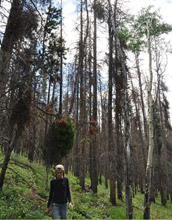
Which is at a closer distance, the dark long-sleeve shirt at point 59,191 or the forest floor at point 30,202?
the dark long-sleeve shirt at point 59,191

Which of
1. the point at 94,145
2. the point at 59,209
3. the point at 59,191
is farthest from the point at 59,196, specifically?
the point at 94,145

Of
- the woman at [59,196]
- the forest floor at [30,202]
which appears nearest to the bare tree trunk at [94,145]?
the forest floor at [30,202]

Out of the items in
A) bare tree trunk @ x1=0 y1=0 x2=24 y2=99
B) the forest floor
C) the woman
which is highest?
bare tree trunk @ x1=0 y1=0 x2=24 y2=99

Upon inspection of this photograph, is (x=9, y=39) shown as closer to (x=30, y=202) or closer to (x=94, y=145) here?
(x=30, y=202)

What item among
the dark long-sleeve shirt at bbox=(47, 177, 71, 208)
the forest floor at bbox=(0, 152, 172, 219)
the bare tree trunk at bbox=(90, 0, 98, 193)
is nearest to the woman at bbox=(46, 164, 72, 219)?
the dark long-sleeve shirt at bbox=(47, 177, 71, 208)

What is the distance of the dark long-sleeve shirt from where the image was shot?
4469 mm

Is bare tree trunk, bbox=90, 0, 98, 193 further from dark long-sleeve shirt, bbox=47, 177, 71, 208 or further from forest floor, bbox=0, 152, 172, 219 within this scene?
dark long-sleeve shirt, bbox=47, 177, 71, 208

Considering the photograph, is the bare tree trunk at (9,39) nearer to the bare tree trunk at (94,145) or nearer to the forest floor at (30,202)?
the forest floor at (30,202)

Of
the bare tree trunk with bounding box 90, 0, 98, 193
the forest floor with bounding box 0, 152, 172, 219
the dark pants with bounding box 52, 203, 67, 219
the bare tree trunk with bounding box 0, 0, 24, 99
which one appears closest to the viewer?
the dark pants with bounding box 52, 203, 67, 219

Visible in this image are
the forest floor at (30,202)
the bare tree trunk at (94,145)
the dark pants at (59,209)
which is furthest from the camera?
the bare tree trunk at (94,145)

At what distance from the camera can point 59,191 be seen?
178 inches

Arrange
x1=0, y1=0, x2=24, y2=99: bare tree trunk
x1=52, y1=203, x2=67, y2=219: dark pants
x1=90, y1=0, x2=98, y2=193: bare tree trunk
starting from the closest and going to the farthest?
x1=52, y1=203, x2=67, y2=219: dark pants, x1=0, y1=0, x2=24, y2=99: bare tree trunk, x1=90, y1=0, x2=98, y2=193: bare tree trunk

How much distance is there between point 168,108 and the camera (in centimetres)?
2402

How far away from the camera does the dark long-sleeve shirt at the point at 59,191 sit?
176 inches
